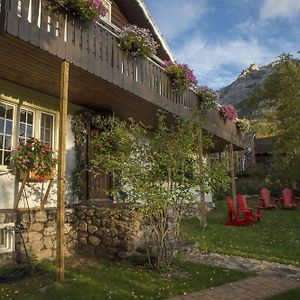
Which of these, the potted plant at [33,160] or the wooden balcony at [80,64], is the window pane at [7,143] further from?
the wooden balcony at [80,64]

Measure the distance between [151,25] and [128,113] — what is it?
404 cm

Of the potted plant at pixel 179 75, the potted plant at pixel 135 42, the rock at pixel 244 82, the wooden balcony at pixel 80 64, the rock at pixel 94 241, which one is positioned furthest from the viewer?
the rock at pixel 244 82

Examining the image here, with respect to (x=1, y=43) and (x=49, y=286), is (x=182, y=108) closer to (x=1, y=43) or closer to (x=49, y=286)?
(x=1, y=43)

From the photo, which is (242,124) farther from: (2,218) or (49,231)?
(2,218)

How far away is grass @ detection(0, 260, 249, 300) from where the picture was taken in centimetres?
575

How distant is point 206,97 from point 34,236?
8052mm

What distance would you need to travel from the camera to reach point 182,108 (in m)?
11.9

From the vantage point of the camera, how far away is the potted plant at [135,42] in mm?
8945

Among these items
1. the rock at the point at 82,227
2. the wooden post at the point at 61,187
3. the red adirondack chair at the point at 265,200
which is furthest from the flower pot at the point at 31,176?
the red adirondack chair at the point at 265,200

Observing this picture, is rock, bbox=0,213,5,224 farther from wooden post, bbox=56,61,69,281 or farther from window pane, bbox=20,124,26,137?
window pane, bbox=20,124,26,137

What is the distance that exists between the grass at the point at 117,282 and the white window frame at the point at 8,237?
0.77m

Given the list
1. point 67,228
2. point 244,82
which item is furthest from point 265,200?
point 244,82

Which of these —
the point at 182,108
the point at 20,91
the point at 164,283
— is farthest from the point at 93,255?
the point at 182,108

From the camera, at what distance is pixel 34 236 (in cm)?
775
